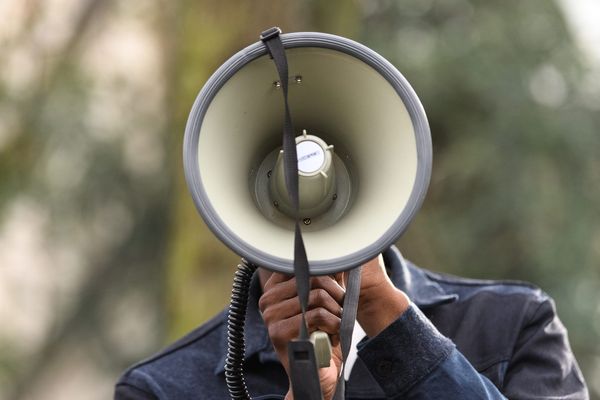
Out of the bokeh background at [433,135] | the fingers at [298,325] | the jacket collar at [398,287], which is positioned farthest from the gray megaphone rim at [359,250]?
the bokeh background at [433,135]

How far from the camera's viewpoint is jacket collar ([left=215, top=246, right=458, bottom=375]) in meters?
2.54

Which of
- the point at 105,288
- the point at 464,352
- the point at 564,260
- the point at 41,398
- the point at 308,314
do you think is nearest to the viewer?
the point at 308,314

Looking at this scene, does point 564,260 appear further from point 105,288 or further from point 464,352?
point 464,352

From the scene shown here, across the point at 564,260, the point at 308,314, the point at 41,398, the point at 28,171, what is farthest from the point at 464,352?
the point at 41,398

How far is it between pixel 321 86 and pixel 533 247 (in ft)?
14.3

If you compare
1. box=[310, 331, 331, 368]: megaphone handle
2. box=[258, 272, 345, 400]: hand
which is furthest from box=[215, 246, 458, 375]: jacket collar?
box=[310, 331, 331, 368]: megaphone handle

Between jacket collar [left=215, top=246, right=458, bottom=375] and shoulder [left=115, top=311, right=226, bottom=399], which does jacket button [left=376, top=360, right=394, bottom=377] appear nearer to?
jacket collar [left=215, top=246, right=458, bottom=375]

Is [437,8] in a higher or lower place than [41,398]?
higher

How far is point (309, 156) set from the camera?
203cm

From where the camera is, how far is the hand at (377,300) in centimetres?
212

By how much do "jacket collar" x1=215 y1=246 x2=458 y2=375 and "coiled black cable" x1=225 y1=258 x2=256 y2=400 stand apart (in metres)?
0.16

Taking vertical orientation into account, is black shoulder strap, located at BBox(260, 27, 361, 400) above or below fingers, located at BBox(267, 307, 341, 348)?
above

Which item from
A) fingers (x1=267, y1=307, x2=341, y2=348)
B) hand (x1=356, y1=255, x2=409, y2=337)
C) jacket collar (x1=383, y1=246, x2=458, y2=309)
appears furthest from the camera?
jacket collar (x1=383, y1=246, x2=458, y2=309)

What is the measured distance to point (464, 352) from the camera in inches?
98.7
